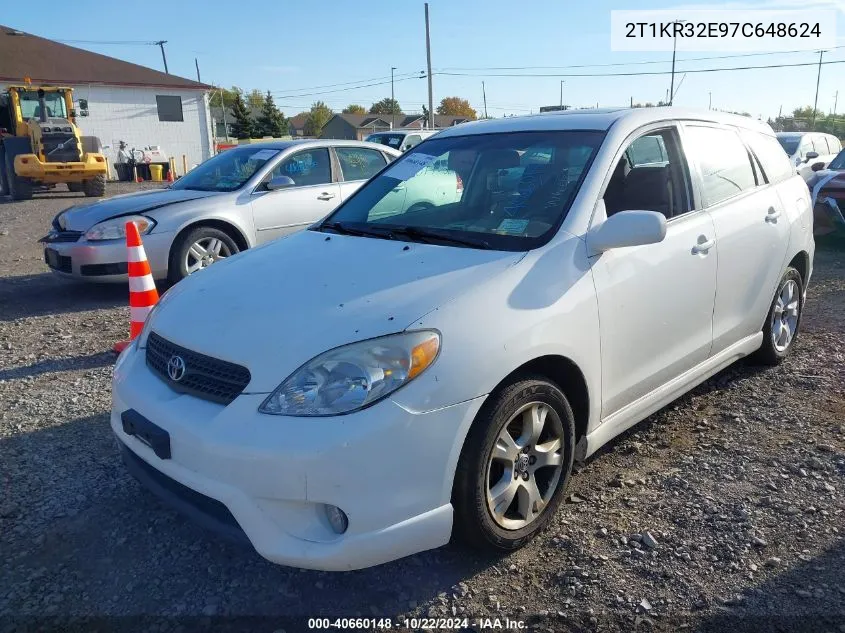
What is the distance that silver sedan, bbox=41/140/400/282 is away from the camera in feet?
21.6

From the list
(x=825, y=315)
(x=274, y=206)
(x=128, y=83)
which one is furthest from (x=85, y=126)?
(x=825, y=315)

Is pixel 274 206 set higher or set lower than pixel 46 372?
higher

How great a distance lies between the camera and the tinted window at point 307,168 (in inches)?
289

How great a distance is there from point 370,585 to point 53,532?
145 cm

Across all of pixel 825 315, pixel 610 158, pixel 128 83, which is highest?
pixel 128 83

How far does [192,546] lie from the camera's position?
2.86 m

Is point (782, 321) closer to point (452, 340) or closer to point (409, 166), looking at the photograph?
point (409, 166)

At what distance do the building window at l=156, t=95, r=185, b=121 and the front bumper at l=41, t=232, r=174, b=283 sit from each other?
28936 millimetres

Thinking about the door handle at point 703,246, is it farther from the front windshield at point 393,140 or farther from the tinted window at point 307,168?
the front windshield at point 393,140

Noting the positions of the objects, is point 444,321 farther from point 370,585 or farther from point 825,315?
point 825,315

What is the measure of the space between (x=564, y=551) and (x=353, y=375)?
47.8 inches

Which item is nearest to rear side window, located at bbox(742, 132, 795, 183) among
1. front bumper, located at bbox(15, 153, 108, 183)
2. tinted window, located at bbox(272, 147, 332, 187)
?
tinted window, located at bbox(272, 147, 332, 187)

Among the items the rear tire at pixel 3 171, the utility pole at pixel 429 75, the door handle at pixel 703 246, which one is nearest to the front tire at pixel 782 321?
the door handle at pixel 703 246

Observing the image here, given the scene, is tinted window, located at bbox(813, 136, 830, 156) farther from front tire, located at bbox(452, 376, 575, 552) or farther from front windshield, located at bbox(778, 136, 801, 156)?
front tire, located at bbox(452, 376, 575, 552)
